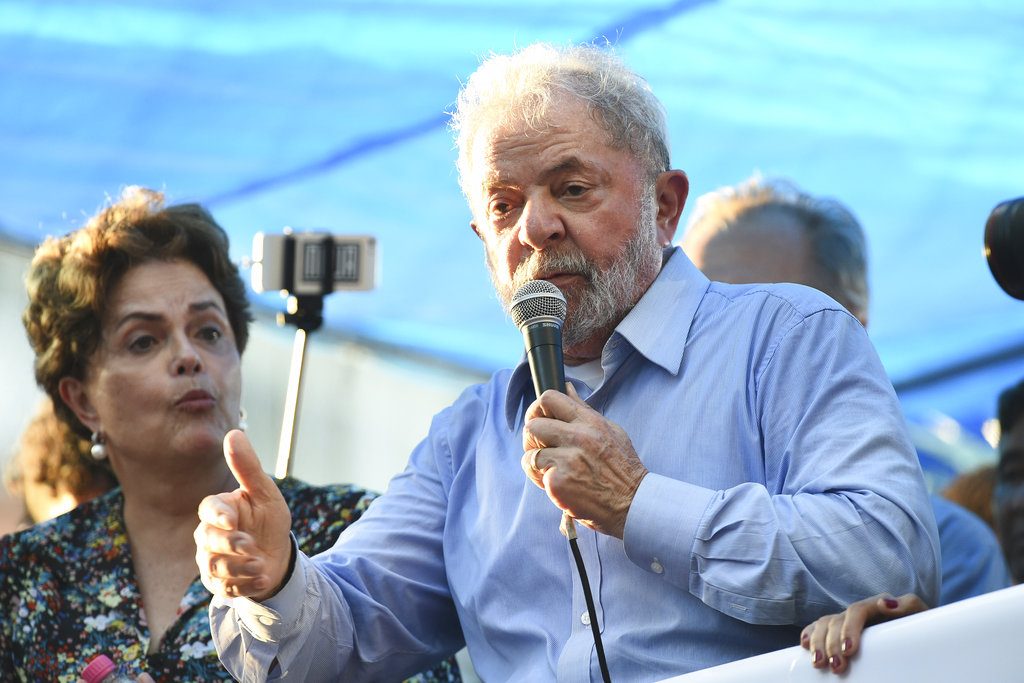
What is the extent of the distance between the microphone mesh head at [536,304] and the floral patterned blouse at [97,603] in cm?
111

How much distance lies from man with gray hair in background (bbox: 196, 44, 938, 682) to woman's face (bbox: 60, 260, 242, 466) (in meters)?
0.90

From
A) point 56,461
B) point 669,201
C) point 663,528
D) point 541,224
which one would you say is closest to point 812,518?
Answer: point 663,528

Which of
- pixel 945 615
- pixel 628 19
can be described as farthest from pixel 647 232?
pixel 628 19

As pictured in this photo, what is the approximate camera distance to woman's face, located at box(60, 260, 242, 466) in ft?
11.2

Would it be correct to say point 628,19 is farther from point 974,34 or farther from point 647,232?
point 647,232

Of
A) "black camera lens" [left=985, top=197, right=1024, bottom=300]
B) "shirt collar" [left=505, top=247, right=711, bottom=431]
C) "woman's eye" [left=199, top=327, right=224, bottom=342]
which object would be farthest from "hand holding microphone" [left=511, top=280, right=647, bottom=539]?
"woman's eye" [left=199, top=327, right=224, bottom=342]

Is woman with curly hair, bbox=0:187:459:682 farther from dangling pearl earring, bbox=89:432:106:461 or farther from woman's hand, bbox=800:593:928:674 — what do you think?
woman's hand, bbox=800:593:928:674

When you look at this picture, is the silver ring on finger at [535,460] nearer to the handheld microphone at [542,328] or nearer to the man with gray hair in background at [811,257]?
the handheld microphone at [542,328]

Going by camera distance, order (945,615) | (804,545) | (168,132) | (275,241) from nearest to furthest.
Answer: (945,615) < (804,545) < (275,241) < (168,132)

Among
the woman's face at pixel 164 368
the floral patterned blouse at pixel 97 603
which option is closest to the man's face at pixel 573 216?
the floral patterned blouse at pixel 97 603

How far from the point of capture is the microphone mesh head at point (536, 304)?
7.38 feet

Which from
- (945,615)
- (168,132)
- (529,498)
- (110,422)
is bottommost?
(945,615)

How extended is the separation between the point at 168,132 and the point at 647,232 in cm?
356

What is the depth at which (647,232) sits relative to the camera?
2.54 m
